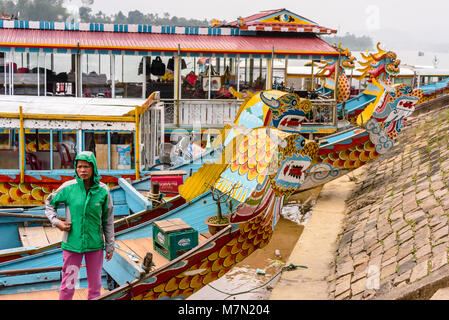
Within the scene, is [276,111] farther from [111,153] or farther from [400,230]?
[111,153]

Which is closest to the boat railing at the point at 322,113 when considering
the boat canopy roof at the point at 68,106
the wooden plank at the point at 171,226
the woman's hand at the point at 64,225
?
the boat canopy roof at the point at 68,106

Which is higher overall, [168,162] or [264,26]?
[264,26]

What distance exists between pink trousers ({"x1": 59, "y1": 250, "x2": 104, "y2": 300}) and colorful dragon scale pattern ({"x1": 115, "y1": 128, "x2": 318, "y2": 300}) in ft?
3.39

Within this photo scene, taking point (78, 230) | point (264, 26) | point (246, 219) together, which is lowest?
point (246, 219)

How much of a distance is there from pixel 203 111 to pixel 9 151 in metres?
6.84

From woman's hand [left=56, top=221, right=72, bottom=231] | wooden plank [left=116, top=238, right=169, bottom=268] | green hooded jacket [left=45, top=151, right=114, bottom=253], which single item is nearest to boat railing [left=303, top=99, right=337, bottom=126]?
wooden plank [left=116, top=238, right=169, bottom=268]

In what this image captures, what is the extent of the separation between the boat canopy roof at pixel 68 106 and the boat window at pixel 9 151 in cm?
73

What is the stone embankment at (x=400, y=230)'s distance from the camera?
7.73m

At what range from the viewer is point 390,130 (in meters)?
15.0

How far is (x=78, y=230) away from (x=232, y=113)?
1229cm

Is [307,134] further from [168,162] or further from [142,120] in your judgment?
[142,120]

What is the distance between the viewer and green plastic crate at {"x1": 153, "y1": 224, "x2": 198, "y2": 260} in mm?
7468

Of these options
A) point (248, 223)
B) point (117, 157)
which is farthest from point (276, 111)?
point (117, 157)
